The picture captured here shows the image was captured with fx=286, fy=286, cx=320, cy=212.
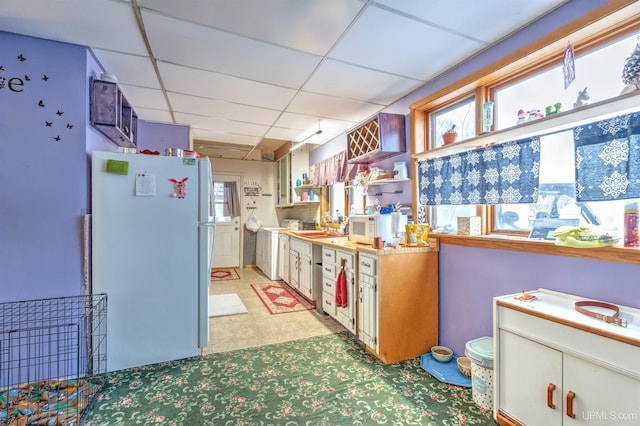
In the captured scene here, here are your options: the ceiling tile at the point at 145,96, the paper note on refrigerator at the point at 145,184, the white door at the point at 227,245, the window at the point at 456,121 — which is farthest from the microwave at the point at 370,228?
the white door at the point at 227,245

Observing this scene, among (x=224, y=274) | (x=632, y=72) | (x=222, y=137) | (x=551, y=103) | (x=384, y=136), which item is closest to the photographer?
(x=632, y=72)

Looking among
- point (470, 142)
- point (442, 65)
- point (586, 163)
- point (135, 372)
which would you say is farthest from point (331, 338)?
point (442, 65)

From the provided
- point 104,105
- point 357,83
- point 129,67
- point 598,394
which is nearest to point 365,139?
point 357,83

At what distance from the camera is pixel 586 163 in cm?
158

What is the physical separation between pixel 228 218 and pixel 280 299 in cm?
292

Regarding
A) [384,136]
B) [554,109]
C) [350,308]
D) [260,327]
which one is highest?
[384,136]

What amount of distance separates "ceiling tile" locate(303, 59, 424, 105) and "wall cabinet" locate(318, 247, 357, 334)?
5.40ft

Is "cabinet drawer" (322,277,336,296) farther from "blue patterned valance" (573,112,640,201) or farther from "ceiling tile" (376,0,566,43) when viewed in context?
"ceiling tile" (376,0,566,43)

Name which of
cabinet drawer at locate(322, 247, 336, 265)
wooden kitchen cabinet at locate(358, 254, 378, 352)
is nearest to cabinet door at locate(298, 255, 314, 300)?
cabinet drawer at locate(322, 247, 336, 265)

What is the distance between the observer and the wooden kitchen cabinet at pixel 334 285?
2730 mm

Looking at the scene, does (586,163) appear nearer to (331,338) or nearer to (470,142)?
(470,142)

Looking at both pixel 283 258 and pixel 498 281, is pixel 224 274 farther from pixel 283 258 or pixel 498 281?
pixel 498 281

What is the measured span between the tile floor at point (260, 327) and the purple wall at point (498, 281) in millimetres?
1235

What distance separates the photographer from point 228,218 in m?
6.41
